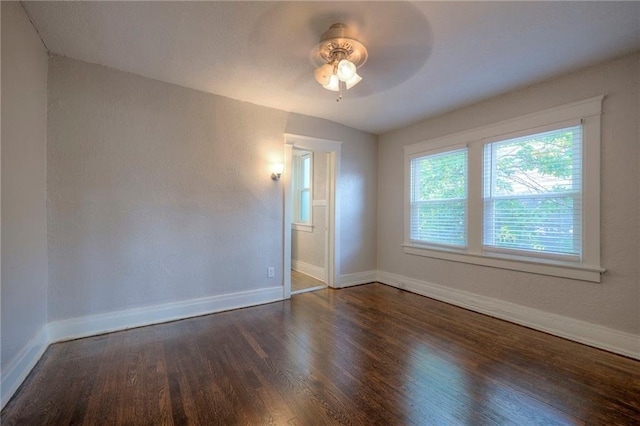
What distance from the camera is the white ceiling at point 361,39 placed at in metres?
1.88

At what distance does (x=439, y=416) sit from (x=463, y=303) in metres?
2.18

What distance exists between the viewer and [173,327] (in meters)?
2.85

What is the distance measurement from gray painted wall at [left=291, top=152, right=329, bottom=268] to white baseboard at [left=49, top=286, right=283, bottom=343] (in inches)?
52.0

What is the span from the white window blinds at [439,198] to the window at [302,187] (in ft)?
6.22

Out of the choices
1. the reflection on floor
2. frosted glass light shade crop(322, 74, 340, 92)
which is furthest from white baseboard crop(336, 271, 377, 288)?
frosted glass light shade crop(322, 74, 340, 92)

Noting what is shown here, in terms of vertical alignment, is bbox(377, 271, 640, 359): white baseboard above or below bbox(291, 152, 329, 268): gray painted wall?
below

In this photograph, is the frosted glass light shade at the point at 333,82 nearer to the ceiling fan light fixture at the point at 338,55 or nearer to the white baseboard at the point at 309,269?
the ceiling fan light fixture at the point at 338,55

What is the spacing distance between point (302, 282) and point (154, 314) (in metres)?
2.22

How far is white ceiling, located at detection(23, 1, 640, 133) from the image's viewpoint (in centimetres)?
188

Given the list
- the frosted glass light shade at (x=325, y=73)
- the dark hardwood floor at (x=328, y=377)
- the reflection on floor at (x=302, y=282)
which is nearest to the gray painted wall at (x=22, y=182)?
the dark hardwood floor at (x=328, y=377)

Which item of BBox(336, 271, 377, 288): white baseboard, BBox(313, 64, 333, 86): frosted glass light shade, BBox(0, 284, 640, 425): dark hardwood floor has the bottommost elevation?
BBox(0, 284, 640, 425): dark hardwood floor

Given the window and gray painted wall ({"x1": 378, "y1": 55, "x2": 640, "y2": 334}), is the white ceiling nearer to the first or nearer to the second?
gray painted wall ({"x1": 378, "y1": 55, "x2": 640, "y2": 334})

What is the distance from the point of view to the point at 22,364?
1.92 m

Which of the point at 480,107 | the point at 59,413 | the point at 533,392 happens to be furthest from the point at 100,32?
the point at 533,392
